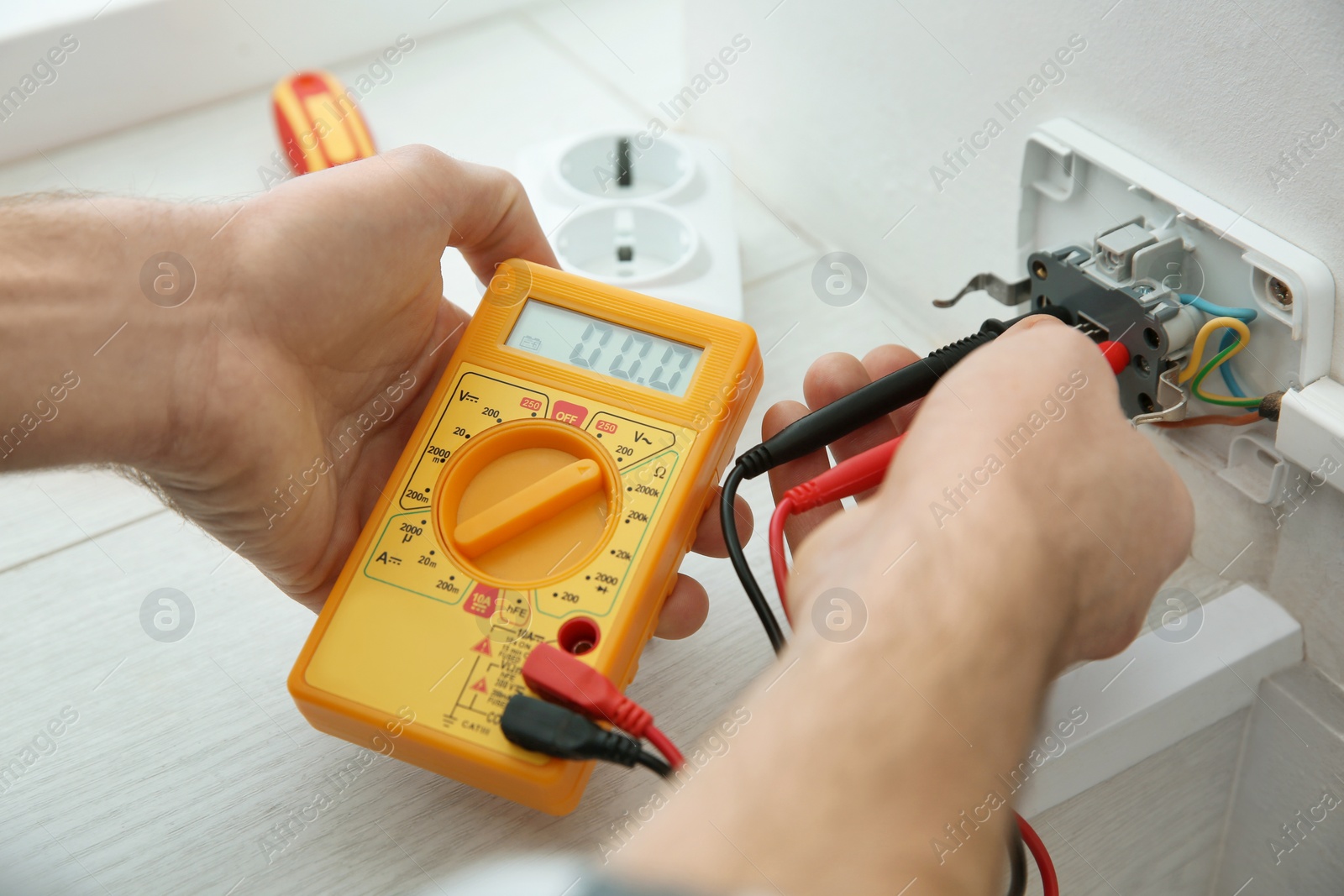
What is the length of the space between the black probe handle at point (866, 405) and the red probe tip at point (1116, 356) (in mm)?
48

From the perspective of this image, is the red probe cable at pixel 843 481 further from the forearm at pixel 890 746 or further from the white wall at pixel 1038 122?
the white wall at pixel 1038 122

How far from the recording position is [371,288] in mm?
612

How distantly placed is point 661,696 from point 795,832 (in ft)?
0.82

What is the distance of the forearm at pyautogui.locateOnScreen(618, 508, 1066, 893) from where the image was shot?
363mm

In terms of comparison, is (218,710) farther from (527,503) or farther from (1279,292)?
(1279,292)

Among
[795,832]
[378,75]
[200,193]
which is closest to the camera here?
[795,832]

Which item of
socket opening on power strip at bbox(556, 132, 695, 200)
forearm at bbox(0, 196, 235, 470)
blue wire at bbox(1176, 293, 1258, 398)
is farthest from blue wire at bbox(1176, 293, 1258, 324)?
forearm at bbox(0, 196, 235, 470)

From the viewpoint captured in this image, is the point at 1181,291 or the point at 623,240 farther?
the point at 623,240

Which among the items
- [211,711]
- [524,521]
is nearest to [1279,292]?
[524,521]

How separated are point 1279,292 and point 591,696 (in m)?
0.40

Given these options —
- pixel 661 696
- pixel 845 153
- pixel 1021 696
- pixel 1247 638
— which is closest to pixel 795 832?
pixel 1021 696

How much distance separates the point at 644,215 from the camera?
2.76ft

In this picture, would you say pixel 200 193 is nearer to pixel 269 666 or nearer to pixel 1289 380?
pixel 269 666

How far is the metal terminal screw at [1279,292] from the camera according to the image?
51 centimetres
